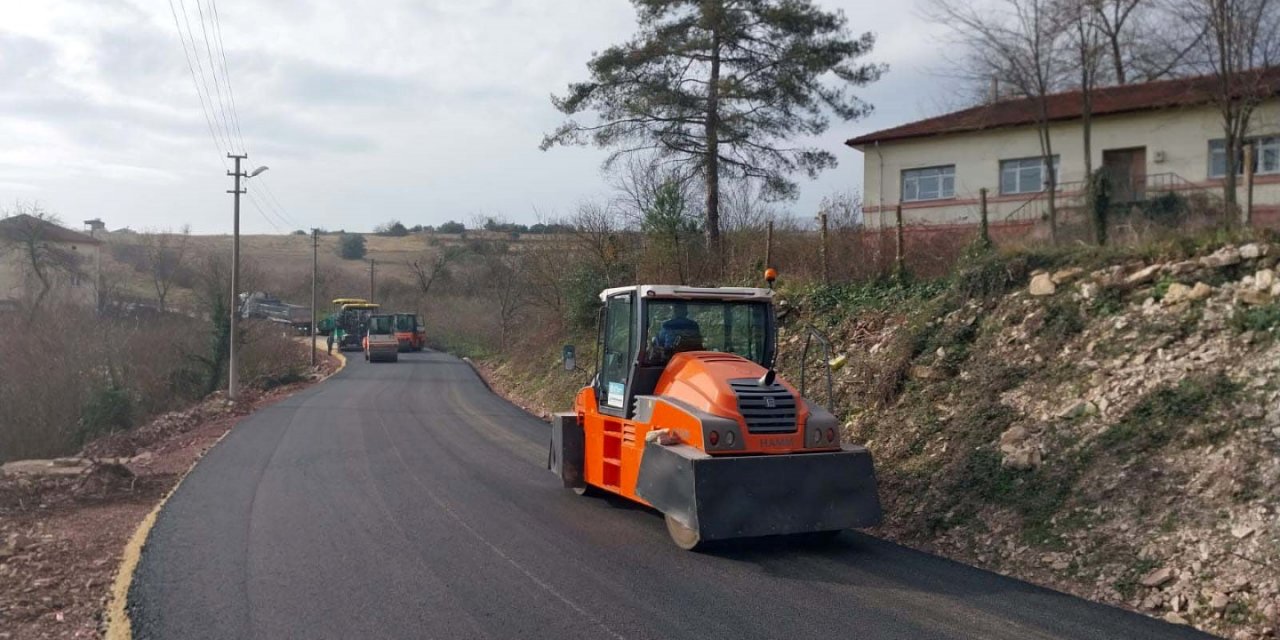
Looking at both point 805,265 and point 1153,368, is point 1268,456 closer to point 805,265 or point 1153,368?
point 1153,368

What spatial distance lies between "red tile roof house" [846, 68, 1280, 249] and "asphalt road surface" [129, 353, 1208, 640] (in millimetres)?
15285

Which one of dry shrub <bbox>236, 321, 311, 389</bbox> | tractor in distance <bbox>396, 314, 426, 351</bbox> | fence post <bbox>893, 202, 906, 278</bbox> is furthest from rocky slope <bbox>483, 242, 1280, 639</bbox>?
tractor in distance <bbox>396, 314, 426, 351</bbox>

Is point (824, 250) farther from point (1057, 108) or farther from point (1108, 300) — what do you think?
point (1057, 108)

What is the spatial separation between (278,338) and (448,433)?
26.1m

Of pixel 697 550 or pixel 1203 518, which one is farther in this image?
pixel 697 550

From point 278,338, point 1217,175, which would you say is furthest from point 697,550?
point 278,338

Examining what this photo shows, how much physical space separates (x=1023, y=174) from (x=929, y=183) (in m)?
2.96

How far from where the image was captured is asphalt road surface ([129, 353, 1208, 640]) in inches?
247

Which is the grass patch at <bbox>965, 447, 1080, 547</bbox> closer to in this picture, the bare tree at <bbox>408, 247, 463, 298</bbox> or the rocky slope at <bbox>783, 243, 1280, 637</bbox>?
the rocky slope at <bbox>783, 243, 1280, 637</bbox>

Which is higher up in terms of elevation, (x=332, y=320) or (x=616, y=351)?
(x=616, y=351)

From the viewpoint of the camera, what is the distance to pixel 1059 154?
28.8 meters

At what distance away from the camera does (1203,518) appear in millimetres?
7484

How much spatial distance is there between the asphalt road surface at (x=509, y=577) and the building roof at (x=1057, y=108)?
50.8 ft

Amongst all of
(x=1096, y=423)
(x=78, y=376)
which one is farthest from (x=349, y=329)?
(x=1096, y=423)
